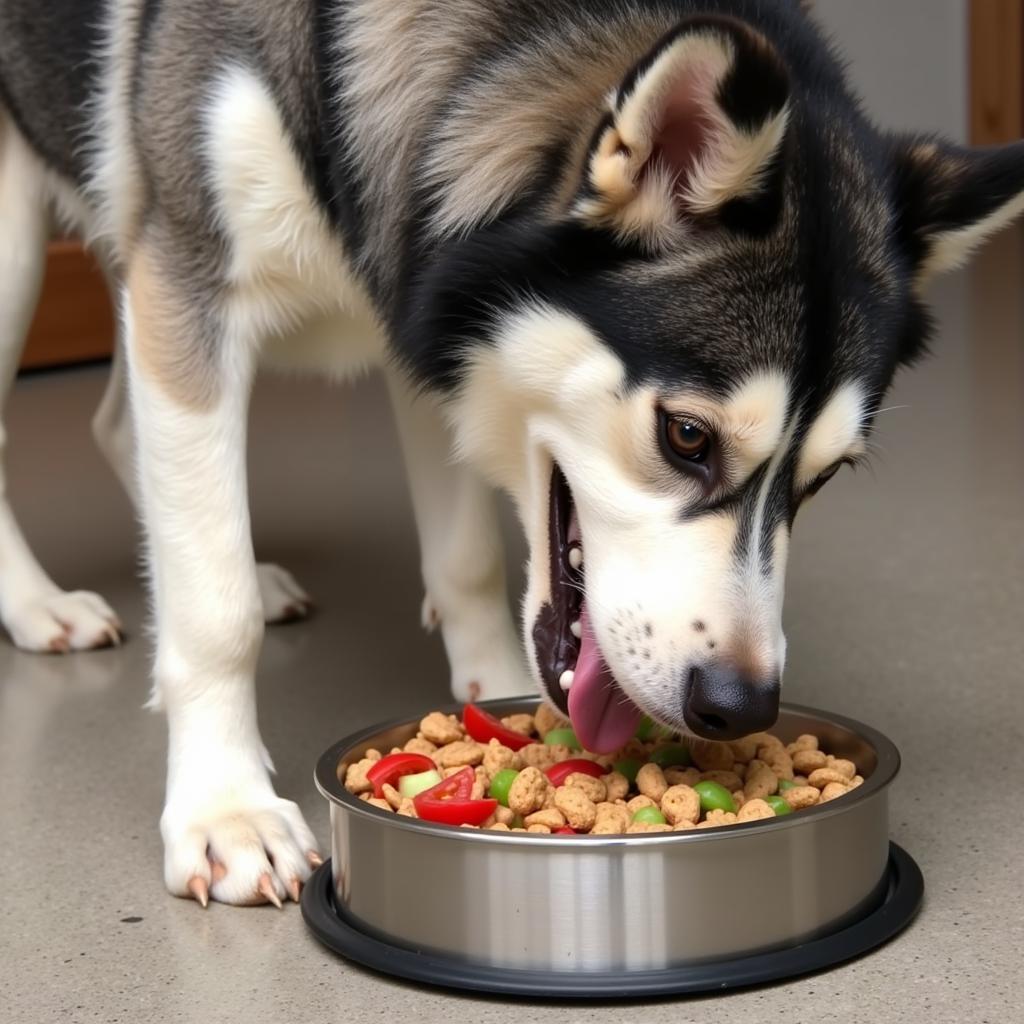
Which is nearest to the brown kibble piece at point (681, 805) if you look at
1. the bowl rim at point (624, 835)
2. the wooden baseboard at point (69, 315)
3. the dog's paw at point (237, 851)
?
the bowl rim at point (624, 835)

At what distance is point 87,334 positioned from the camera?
600cm

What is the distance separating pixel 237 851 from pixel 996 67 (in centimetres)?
938

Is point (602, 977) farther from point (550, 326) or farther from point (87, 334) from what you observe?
point (87, 334)

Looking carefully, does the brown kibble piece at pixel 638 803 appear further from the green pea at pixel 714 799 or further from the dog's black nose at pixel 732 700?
the dog's black nose at pixel 732 700

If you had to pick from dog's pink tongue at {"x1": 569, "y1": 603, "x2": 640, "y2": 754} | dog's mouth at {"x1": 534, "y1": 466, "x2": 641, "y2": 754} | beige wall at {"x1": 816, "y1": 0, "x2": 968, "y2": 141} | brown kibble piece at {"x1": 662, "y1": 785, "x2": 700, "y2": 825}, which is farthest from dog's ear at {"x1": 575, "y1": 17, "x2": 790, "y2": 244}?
beige wall at {"x1": 816, "y1": 0, "x2": 968, "y2": 141}

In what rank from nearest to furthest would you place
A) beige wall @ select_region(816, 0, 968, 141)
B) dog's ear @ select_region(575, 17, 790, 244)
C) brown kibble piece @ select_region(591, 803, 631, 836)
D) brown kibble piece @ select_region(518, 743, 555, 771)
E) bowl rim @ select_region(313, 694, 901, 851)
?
dog's ear @ select_region(575, 17, 790, 244), bowl rim @ select_region(313, 694, 901, 851), brown kibble piece @ select_region(591, 803, 631, 836), brown kibble piece @ select_region(518, 743, 555, 771), beige wall @ select_region(816, 0, 968, 141)

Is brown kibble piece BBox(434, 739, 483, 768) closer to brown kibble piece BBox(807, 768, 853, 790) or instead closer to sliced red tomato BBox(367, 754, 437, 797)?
sliced red tomato BBox(367, 754, 437, 797)

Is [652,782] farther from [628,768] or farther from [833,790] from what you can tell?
[833,790]

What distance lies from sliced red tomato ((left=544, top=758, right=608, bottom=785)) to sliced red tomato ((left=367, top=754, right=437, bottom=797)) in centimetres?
14

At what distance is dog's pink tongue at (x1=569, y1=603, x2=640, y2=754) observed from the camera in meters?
1.86

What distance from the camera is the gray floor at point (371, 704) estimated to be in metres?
1.70

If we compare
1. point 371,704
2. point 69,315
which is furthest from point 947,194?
point 69,315

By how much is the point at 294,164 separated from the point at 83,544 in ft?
6.19

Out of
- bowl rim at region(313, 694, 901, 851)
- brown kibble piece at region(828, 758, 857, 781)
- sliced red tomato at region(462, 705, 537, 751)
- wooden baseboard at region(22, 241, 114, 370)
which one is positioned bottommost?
wooden baseboard at region(22, 241, 114, 370)
